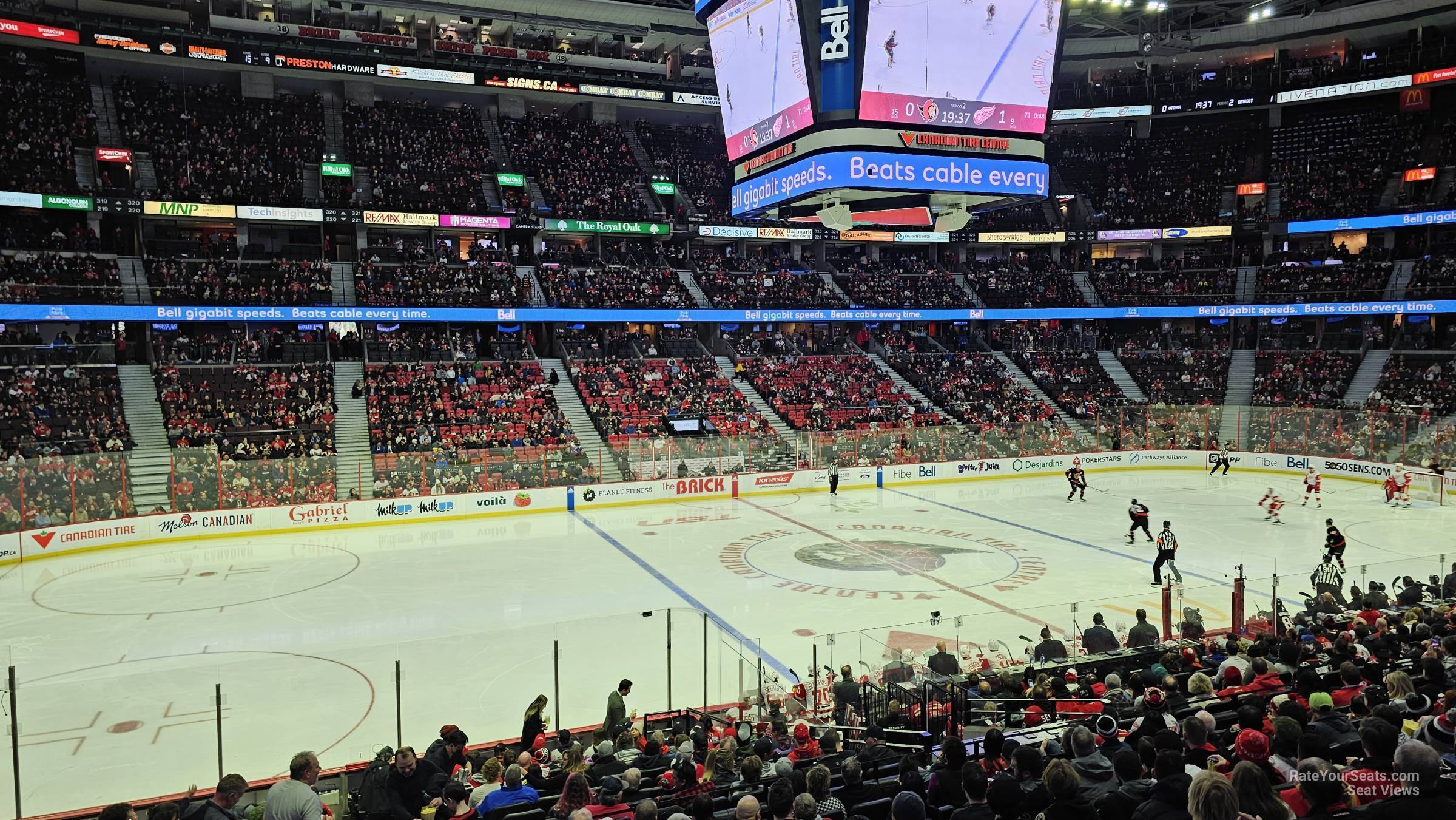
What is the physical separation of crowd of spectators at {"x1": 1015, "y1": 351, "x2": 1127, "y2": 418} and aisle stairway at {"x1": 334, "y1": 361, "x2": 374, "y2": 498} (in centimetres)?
2845

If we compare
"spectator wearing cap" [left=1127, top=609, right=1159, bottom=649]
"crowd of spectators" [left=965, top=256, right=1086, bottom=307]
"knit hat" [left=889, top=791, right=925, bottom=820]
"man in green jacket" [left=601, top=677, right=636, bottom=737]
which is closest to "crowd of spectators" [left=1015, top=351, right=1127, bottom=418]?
"crowd of spectators" [left=965, top=256, right=1086, bottom=307]

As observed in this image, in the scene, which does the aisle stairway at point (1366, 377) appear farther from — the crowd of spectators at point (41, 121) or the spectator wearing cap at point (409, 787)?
the crowd of spectators at point (41, 121)

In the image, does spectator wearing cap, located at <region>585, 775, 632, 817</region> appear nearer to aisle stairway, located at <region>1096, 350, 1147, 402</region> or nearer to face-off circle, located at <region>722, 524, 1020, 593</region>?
face-off circle, located at <region>722, 524, 1020, 593</region>

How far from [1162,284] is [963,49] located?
3749 centimetres

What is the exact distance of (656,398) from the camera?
116 feet

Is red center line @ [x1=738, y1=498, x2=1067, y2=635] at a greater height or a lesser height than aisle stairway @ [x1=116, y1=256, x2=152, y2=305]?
lesser

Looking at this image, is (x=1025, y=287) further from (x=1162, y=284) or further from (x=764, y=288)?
(x=764, y=288)

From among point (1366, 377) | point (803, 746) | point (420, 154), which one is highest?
point (420, 154)

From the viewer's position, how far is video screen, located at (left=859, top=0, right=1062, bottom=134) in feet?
45.1

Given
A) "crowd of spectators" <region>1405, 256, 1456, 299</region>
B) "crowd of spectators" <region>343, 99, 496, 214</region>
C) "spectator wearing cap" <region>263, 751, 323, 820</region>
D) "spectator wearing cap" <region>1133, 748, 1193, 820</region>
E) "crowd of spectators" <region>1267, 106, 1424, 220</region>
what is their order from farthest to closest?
"crowd of spectators" <region>1267, 106, 1424, 220</region> → "crowd of spectators" <region>343, 99, 496, 214</region> → "crowd of spectators" <region>1405, 256, 1456, 299</region> → "spectator wearing cap" <region>263, 751, 323, 820</region> → "spectator wearing cap" <region>1133, 748, 1193, 820</region>

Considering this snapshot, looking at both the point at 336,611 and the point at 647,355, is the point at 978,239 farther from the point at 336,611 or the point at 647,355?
the point at 336,611

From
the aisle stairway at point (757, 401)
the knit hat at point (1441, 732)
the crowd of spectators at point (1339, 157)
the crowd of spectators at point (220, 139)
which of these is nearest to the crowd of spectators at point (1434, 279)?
the crowd of spectators at point (1339, 157)

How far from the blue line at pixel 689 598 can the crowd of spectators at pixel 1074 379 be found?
23940mm

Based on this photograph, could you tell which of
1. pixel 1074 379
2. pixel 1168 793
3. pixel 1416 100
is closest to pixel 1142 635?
pixel 1168 793
